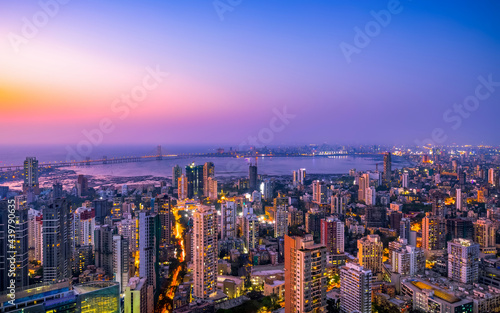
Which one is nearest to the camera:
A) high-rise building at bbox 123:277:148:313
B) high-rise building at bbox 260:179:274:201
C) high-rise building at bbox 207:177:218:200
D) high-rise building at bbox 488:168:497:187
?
high-rise building at bbox 123:277:148:313

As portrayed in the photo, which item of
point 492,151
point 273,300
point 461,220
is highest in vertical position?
point 492,151

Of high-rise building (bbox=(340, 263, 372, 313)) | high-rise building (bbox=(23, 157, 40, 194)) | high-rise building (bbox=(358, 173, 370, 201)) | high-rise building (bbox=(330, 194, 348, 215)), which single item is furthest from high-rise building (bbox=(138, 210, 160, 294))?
high-rise building (bbox=(358, 173, 370, 201))

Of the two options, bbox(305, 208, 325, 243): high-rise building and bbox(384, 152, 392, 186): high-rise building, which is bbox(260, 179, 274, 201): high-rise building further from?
bbox(384, 152, 392, 186): high-rise building

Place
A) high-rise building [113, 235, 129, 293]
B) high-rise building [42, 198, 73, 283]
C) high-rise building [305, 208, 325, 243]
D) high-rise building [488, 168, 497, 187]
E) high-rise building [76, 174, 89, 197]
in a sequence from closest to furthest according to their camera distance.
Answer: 1. high-rise building [42, 198, 73, 283]
2. high-rise building [113, 235, 129, 293]
3. high-rise building [305, 208, 325, 243]
4. high-rise building [76, 174, 89, 197]
5. high-rise building [488, 168, 497, 187]

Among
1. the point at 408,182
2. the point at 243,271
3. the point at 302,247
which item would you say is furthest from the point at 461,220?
the point at 408,182

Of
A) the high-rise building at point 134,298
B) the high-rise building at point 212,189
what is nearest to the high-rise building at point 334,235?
the high-rise building at point 134,298

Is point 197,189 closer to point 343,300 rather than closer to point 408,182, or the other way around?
point 408,182

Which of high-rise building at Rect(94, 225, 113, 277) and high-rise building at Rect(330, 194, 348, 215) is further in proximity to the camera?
high-rise building at Rect(330, 194, 348, 215)
